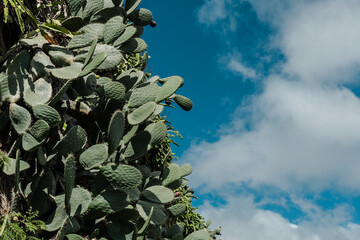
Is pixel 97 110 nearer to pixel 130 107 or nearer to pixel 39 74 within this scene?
pixel 130 107

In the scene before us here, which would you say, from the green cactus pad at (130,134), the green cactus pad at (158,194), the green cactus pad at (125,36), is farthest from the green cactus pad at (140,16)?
the green cactus pad at (158,194)

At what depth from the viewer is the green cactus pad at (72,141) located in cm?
226

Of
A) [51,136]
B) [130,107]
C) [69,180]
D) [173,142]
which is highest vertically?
[173,142]

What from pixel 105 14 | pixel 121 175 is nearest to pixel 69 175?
pixel 121 175

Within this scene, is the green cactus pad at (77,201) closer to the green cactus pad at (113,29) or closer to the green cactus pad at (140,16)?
the green cactus pad at (113,29)

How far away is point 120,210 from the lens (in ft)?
8.22

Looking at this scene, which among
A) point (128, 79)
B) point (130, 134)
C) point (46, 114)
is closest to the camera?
point (46, 114)

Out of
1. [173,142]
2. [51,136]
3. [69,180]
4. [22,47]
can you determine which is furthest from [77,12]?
[173,142]

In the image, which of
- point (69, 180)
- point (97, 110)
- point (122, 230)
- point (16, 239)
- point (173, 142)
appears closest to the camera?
point (16, 239)

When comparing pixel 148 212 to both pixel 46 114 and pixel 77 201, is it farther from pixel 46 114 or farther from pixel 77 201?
pixel 46 114

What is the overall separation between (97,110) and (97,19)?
0.68m

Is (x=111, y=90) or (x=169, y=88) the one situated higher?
(x=169, y=88)

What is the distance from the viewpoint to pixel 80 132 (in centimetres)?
229

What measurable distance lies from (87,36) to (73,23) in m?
0.15
